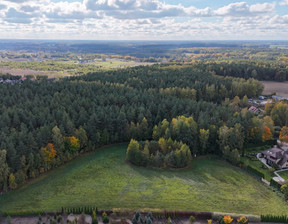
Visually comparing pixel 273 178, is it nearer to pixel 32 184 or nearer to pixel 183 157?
pixel 183 157

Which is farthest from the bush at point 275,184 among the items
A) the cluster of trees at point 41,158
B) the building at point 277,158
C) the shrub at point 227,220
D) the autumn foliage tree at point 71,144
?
the autumn foliage tree at point 71,144

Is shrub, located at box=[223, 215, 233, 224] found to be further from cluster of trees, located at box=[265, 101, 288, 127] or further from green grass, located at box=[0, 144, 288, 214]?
cluster of trees, located at box=[265, 101, 288, 127]

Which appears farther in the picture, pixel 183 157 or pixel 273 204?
pixel 183 157

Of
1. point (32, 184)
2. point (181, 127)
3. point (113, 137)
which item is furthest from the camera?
point (113, 137)

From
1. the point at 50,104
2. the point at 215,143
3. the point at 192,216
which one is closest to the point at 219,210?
the point at 192,216

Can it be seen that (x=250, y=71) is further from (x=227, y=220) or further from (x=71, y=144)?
(x=227, y=220)

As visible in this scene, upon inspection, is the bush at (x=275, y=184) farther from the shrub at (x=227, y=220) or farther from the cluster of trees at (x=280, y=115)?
the cluster of trees at (x=280, y=115)

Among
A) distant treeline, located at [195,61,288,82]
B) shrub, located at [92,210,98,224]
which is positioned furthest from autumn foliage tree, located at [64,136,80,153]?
distant treeline, located at [195,61,288,82]
